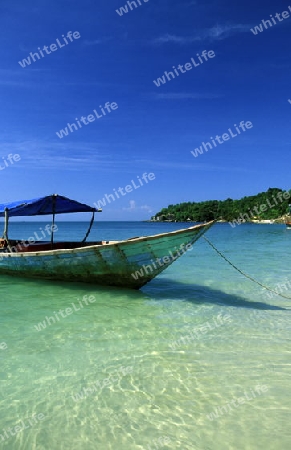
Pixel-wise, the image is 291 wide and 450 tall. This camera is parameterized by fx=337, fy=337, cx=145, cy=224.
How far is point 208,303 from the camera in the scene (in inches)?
326

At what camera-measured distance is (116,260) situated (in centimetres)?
873

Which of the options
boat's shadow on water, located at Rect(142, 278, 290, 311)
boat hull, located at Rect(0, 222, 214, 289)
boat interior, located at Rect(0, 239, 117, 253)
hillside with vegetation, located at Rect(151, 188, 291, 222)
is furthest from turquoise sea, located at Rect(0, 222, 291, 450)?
hillside with vegetation, located at Rect(151, 188, 291, 222)

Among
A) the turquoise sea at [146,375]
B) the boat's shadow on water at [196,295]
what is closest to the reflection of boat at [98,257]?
the boat's shadow on water at [196,295]

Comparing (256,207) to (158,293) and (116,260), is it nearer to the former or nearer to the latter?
(158,293)

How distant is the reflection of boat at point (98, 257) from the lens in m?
8.10

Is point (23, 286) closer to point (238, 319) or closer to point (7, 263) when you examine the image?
point (7, 263)

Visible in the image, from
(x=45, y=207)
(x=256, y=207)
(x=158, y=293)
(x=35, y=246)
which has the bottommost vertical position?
(x=256, y=207)

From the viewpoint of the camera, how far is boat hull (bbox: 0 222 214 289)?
805cm

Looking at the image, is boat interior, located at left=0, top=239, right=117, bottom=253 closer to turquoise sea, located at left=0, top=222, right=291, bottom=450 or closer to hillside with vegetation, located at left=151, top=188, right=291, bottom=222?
turquoise sea, located at left=0, top=222, right=291, bottom=450

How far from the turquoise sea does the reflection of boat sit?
859 mm

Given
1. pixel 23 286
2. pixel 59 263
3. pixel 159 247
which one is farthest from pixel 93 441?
pixel 23 286

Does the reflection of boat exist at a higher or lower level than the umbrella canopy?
lower

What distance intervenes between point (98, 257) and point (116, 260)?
0.50 m

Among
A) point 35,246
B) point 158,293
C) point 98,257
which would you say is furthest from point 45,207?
point 158,293
